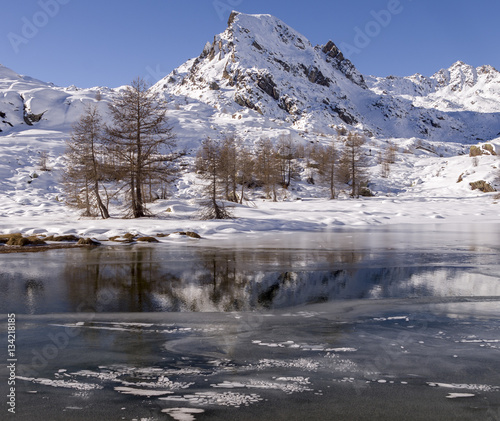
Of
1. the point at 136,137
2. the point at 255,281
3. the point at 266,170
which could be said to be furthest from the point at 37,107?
the point at 255,281

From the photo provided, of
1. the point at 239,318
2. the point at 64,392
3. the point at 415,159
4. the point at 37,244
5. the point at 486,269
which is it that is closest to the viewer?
the point at 64,392

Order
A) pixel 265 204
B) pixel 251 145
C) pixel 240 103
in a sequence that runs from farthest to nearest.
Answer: pixel 240 103, pixel 251 145, pixel 265 204

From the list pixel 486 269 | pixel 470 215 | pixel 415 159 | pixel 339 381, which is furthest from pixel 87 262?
pixel 415 159

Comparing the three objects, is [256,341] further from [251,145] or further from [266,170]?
[251,145]

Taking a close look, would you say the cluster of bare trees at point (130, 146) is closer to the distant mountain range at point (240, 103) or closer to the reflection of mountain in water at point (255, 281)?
the reflection of mountain in water at point (255, 281)

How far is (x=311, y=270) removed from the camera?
10.7 metres

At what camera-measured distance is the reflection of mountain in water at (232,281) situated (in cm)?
750

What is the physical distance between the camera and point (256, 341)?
17.7 feet

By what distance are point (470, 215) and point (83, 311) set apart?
3272 cm

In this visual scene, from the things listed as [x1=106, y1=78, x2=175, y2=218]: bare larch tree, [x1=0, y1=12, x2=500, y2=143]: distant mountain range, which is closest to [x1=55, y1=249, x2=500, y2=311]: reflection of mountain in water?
[x1=106, y1=78, x2=175, y2=218]: bare larch tree

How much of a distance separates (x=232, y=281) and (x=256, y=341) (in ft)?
13.0

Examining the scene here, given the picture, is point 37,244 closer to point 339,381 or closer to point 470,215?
point 339,381

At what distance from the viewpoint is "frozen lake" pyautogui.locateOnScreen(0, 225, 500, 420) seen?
3.74 metres

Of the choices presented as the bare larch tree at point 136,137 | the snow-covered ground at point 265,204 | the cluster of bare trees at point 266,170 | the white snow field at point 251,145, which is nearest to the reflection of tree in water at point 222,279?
the white snow field at point 251,145
